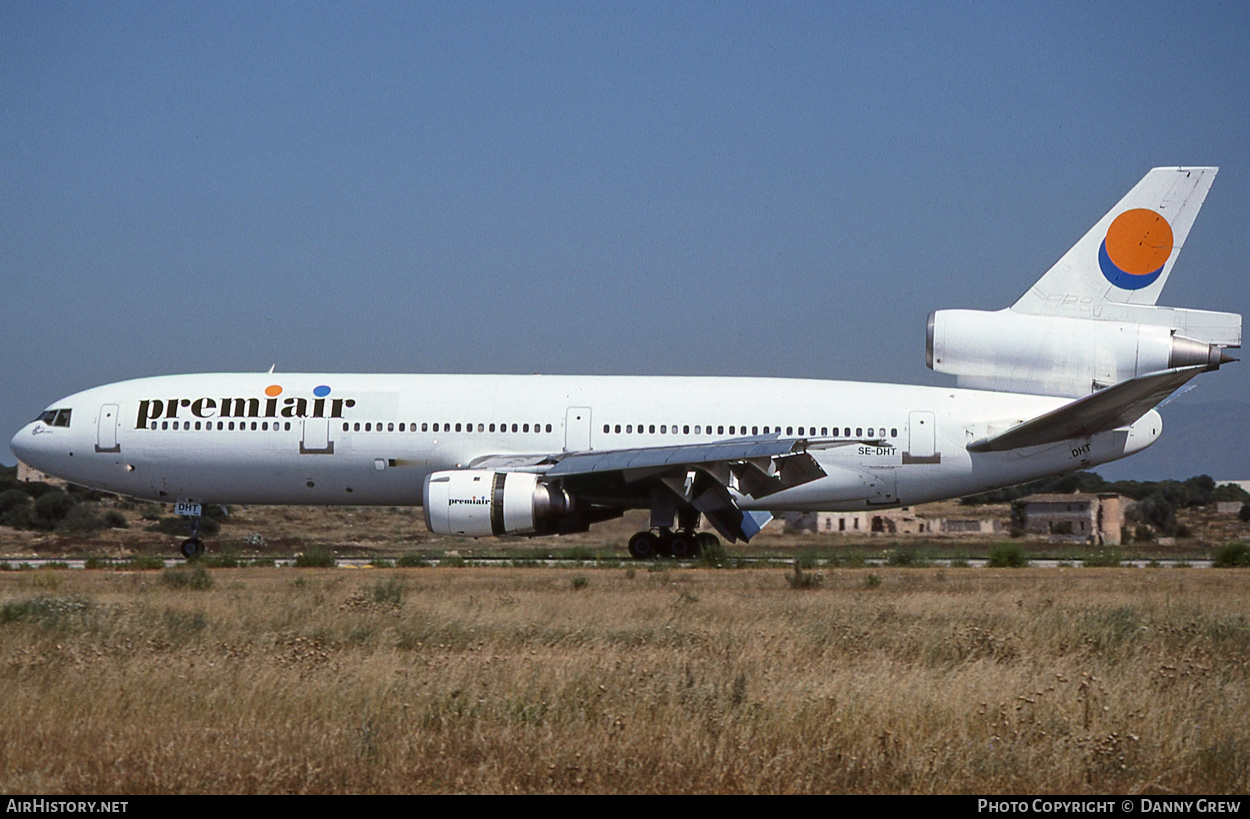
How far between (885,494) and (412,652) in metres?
16.6

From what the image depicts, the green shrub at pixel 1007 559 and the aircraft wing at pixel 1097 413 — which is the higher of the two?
the aircraft wing at pixel 1097 413

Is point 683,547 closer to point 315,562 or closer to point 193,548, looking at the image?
point 315,562

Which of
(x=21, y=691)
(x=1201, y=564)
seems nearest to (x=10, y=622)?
(x=21, y=691)

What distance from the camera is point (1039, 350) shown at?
2652cm

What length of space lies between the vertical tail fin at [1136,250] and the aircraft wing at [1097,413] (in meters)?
2.21

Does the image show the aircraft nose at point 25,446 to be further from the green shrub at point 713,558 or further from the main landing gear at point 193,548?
the green shrub at point 713,558

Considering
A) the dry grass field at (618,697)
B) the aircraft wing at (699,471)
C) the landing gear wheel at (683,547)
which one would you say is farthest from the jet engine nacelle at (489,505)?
the dry grass field at (618,697)

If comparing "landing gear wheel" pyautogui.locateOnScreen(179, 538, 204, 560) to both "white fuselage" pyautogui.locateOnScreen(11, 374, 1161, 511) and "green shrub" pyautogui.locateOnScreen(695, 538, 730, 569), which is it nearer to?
"white fuselage" pyautogui.locateOnScreen(11, 374, 1161, 511)

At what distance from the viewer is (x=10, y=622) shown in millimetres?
13844

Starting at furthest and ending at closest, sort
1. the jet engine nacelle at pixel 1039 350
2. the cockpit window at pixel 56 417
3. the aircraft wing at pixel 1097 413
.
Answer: the cockpit window at pixel 56 417 < the jet engine nacelle at pixel 1039 350 < the aircraft wing at pixel 1097 413

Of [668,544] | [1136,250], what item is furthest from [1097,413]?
[668,544]

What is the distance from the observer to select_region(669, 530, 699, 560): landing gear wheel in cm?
2642

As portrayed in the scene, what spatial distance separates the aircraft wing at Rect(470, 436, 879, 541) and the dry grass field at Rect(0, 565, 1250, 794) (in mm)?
8120

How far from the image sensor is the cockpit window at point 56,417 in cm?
2798
